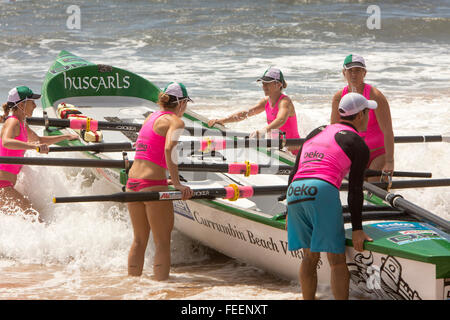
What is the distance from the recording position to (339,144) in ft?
13.7

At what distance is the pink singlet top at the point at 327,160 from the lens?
4.19 m

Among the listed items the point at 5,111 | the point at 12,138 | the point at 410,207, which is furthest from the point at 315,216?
the point at 5,111

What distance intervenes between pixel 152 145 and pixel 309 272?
1577 mm

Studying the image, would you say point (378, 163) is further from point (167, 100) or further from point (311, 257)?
point (167, 100)

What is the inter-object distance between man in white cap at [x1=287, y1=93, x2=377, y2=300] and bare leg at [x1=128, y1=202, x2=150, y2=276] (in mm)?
1413

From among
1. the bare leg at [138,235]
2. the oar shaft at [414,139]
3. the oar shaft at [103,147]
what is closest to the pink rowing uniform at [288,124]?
the oar shaft at [414,139]

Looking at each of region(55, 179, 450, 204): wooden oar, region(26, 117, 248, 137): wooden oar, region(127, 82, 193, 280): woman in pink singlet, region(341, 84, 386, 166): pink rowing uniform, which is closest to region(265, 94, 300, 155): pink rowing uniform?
region(26, 117, 248, 137): wooden oar

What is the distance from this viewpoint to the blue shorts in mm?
4176

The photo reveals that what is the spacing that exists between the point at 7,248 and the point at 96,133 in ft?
6.00

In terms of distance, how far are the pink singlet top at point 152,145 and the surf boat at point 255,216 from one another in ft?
1.33

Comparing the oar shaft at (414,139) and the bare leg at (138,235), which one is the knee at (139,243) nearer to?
the bare leg at (138,235)

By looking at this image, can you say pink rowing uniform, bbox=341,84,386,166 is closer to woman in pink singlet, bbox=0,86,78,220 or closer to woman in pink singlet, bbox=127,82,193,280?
woman in pink singlet, bbox=127,82,193,280

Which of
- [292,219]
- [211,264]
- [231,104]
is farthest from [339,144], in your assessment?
[231,104]

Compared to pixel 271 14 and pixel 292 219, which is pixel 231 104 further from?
pixel 271 14
